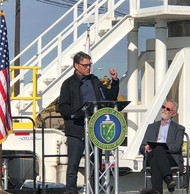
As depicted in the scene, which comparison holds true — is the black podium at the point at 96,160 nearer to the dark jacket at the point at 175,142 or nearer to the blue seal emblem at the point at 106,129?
the blue seal emblem at the point at 106,129

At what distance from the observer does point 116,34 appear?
19.2 m

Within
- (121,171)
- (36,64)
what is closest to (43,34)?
(36,64)

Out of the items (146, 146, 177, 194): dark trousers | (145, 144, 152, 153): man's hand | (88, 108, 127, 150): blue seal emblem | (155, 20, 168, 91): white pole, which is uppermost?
(155, 20, 168, 91): white pole

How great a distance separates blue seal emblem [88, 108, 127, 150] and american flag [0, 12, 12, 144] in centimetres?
129

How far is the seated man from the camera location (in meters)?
12.0

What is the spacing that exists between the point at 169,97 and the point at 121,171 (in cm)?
281

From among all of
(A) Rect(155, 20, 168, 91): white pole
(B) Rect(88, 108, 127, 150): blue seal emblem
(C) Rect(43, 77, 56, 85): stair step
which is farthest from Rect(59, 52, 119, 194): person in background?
(C) Rect(43, 77, 56, 85): stair step

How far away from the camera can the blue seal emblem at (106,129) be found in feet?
35.7

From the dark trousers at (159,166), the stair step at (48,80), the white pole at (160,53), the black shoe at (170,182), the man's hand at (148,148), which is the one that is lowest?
the black shoe at (170,182)

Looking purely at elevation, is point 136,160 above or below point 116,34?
below

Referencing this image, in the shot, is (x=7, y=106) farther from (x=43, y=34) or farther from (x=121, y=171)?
(x=43, y=34)

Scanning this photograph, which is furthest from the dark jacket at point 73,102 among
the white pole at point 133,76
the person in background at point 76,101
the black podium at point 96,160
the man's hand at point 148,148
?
the white pole at point 133,76

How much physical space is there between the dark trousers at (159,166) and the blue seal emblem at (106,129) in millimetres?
1177

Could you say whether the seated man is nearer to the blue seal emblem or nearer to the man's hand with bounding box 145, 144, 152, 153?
the man's hand with bounding box 145, 144, 152, 153
